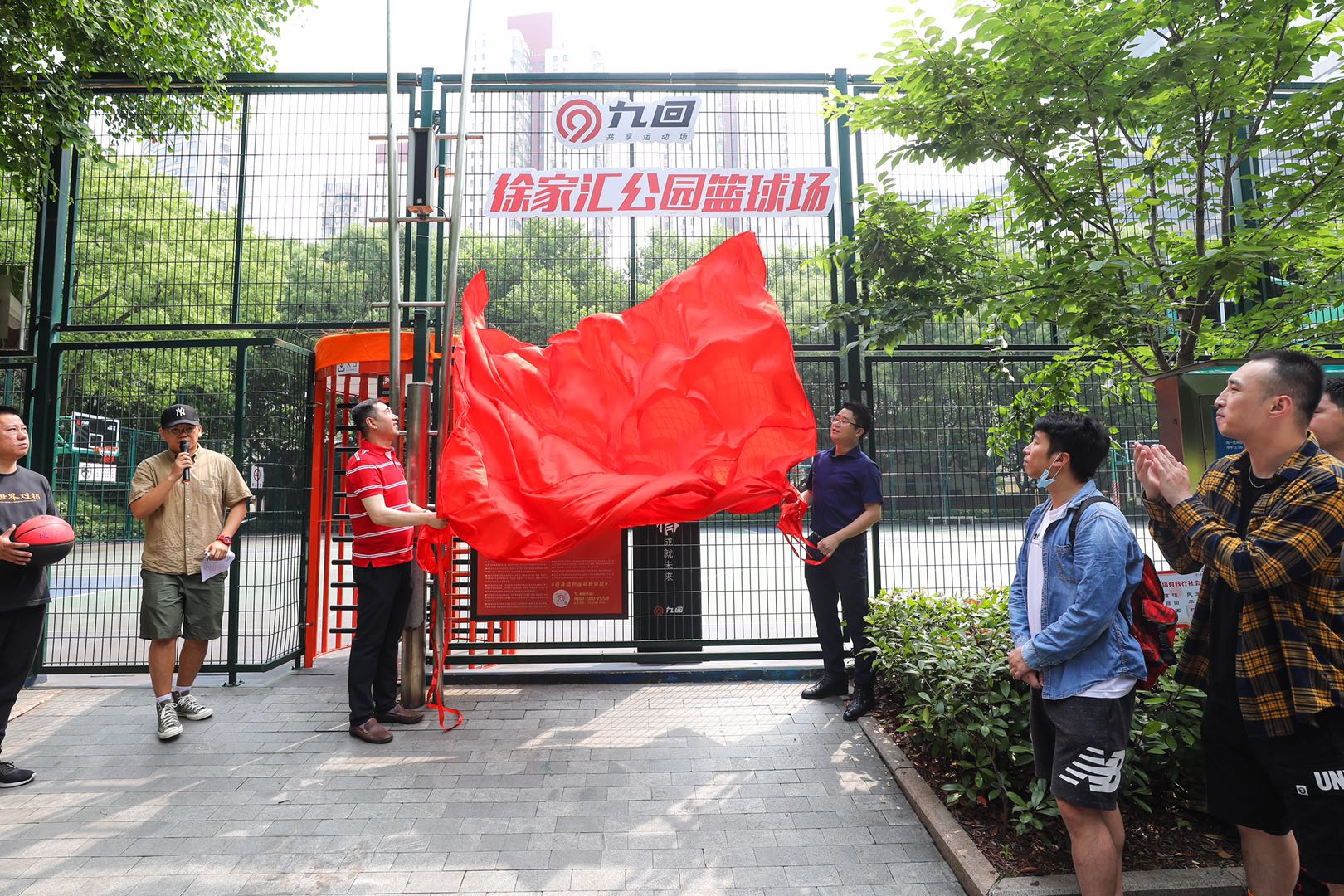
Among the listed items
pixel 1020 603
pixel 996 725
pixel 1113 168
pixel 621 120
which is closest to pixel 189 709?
pixel 996 725

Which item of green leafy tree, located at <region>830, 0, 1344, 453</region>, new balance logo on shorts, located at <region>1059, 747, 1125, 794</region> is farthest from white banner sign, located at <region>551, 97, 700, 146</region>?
new balance logo on shorts, located at <region>1059, 747, 1125, 794</region>

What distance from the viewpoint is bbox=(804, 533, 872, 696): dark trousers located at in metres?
5.46

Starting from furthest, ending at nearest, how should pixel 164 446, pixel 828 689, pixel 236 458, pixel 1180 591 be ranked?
pixel 164 446
pixel 236 458
pixel 828 689
pixel 1180 591

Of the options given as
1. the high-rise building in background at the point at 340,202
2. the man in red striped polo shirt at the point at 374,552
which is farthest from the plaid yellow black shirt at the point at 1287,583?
the high-rise building in background at the point at 340,202

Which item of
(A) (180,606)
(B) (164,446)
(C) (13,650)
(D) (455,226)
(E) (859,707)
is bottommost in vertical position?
(E) (859,707)

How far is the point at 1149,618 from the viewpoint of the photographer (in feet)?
9.95

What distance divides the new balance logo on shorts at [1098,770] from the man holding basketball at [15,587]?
17.7 feet

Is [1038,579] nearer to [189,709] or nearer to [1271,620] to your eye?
[1271,620]

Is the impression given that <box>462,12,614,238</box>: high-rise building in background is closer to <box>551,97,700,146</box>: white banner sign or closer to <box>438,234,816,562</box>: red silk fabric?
<box>551,97,700,146</box>: white banner sign

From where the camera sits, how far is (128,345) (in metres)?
6.32

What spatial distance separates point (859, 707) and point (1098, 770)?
266 centimetres

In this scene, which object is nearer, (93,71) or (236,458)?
(236,458)

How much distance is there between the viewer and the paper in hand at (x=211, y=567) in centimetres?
526

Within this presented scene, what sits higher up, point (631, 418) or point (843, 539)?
point (631, 418)
